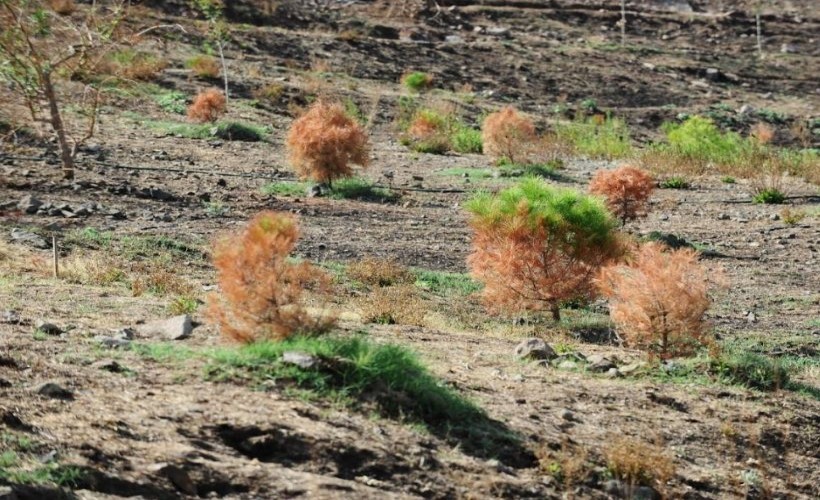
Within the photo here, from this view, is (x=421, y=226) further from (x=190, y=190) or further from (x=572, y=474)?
(x=572, y=474)

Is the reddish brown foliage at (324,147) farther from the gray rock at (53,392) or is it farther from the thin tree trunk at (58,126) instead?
the gray rock at (53,392)

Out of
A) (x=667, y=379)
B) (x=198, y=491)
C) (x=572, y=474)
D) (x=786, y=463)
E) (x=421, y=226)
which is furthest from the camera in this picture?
(x=421, y=226)

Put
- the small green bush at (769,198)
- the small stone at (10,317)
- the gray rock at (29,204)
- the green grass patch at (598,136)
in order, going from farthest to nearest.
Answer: the green grass patch at (598,136), the small green bush at (769,198), the gray rock at (29,204), the small stone at (10,317)

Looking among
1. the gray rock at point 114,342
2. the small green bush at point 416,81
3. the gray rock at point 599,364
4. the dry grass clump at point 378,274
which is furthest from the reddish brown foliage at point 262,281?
the small green bush at point 416,81

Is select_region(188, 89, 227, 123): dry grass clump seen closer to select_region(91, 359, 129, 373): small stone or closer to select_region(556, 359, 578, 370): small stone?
select_region(556, 359, 578, 370): small stone

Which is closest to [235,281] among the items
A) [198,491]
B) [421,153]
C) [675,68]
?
[198,491]

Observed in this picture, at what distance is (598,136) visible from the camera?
25266 mm

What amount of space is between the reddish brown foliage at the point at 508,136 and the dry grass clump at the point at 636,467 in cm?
1394

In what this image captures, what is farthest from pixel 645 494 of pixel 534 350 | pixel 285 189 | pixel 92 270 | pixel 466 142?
pixel 466 142

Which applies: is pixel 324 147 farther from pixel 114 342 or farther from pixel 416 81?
pixel 416 81

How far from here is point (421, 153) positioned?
67.7ft

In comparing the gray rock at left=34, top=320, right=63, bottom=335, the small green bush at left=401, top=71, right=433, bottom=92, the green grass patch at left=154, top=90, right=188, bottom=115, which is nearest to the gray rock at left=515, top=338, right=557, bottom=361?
the gray rock at left=34, top=320, right=63, bottom=335

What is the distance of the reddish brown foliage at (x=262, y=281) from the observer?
6.01 meters

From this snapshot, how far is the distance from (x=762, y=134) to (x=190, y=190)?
15952mm
